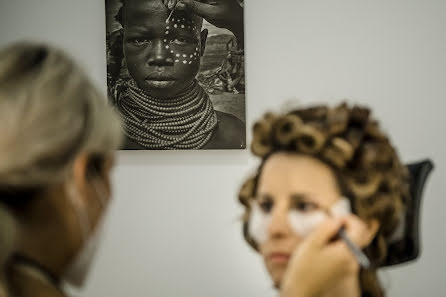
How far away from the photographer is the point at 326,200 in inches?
37.8

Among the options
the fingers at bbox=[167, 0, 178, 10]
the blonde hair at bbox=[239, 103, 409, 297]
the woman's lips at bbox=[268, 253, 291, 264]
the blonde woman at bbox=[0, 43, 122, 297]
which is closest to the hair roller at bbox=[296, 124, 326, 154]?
the blonde hair at bbox=[239, 103, 409, 297]

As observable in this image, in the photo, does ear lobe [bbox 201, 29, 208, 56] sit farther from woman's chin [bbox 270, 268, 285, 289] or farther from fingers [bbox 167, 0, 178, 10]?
woman's chin [bbox 270, 268, 285, 289]

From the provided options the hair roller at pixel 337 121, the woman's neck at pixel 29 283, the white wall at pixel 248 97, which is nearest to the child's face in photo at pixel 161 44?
the white wall at pixel 248 97

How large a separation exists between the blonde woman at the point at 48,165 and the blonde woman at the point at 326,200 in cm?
39

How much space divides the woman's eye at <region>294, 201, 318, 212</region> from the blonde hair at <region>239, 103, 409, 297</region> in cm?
8

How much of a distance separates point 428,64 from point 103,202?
5.52 ft

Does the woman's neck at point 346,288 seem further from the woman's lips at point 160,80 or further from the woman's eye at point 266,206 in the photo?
the woman's lips at point 160,80

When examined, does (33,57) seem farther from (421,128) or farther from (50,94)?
(421,128)

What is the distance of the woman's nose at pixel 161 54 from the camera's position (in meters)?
1.94

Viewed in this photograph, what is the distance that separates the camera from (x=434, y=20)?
1950 millimetres

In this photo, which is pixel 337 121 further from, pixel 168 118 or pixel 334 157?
pixel 168 118

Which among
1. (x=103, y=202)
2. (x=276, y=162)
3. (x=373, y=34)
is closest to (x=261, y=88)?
(x=373, y=34)

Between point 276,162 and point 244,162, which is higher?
point 276,162

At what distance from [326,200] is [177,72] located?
118 cm
